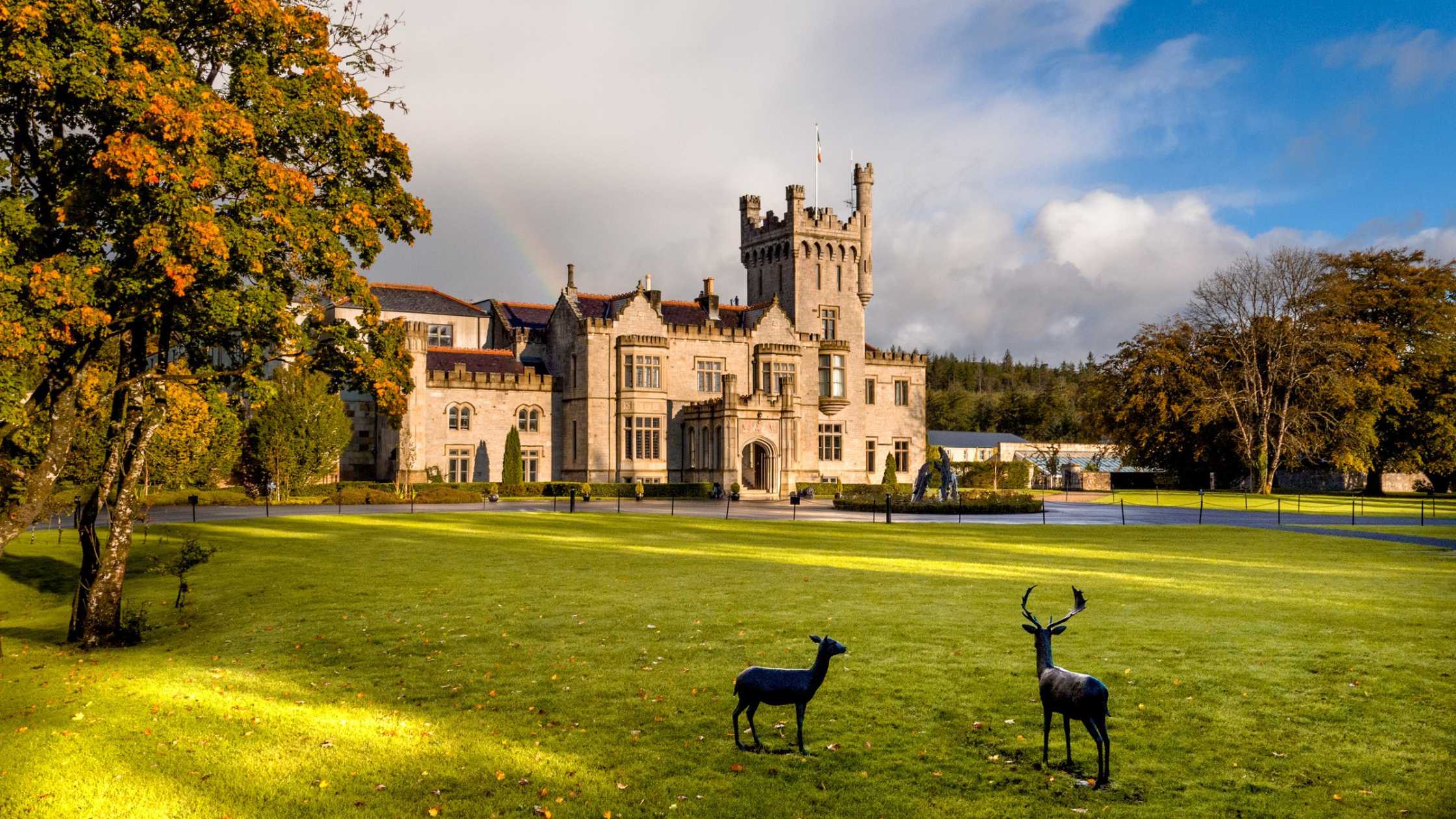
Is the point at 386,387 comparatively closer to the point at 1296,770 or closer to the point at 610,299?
the point at 1296,770

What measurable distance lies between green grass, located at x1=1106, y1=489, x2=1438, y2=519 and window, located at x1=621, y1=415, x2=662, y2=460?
78.5 ft

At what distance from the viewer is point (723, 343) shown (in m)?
67.2

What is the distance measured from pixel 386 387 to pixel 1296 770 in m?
14.5

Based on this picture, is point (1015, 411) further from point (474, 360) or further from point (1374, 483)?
point (474, 360)

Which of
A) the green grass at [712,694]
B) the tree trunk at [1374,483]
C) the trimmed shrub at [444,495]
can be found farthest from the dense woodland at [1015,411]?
the green grass at [712,694]

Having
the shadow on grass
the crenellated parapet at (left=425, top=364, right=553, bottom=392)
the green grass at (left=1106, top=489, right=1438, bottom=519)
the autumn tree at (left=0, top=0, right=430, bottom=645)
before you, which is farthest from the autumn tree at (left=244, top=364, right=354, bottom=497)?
the green grass at (left=1106, top=489, right=1438, bottom=519)

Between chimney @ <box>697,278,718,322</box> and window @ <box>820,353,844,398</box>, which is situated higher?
chimney @ <box>697,278,718,322</box>

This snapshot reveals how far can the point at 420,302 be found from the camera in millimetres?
71562

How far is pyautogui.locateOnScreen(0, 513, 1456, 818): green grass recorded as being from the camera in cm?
901

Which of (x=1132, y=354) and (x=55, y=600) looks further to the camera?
(x=1132, y=354)

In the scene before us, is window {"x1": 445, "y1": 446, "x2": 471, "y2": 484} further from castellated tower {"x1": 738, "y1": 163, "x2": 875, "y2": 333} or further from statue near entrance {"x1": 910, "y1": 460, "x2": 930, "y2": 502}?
statue near entrance {"x1": 910, "y1": 460, "x2": 930, "y2": 502}

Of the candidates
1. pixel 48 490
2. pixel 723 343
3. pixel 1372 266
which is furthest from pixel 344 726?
pixel 1372 266

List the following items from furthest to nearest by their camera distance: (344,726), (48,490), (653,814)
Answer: (48,490)
(344,726)
(653,814)

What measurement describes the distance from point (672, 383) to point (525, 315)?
1347 centimetres
